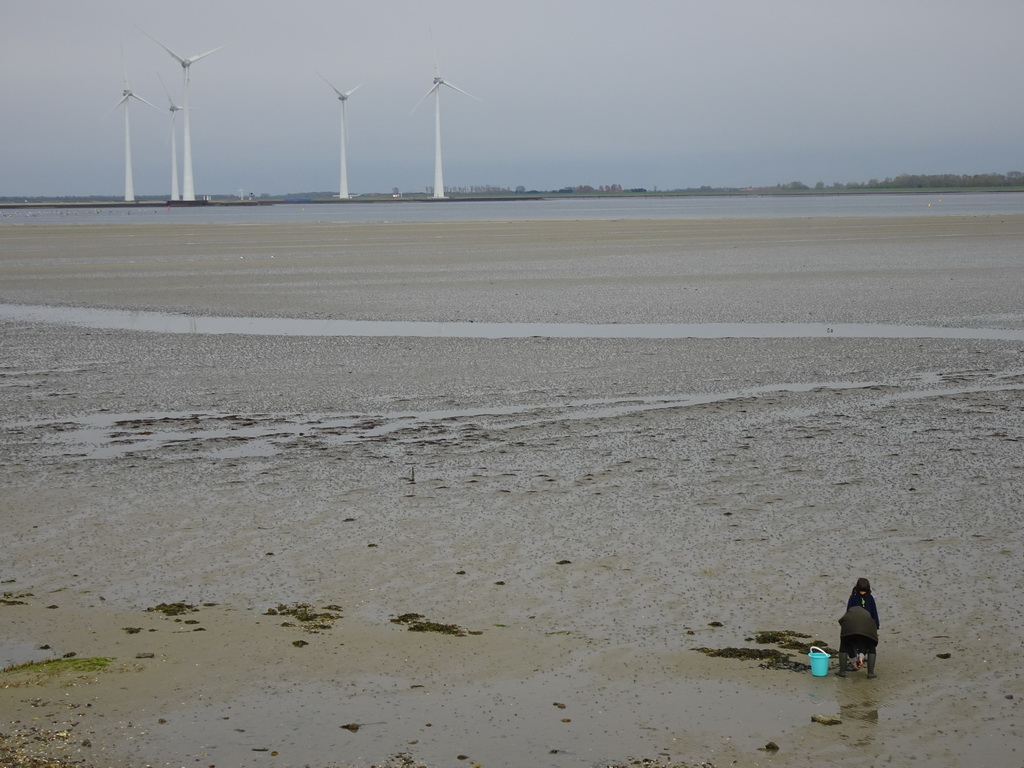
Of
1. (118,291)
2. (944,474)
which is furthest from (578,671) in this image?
(118,291)

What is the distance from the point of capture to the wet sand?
7117mm

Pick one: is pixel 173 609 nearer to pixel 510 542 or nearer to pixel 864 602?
pixel 510 542

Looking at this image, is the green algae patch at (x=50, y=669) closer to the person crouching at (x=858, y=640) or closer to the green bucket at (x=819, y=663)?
the green bucket at (x=819, y=663)

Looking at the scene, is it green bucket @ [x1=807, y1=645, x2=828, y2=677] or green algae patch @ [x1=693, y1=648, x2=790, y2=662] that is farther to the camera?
green algae patch @ [x1=693, y1=648, x2=790, y2=662]

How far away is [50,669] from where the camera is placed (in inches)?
307

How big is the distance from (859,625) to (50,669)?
17.6 ft

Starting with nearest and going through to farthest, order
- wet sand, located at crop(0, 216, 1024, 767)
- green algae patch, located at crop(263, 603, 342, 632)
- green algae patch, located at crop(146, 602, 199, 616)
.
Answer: wet sand, located at crop(0, 216, 1024, 767) → green algae patch, located at crop(263, 603, 342, 632) → green algae patch, located at crop(146, 602, 199, 616)

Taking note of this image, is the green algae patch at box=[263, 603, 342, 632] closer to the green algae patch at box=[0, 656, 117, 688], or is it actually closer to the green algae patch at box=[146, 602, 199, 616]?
the green algae patch at box=[146, 602, 199, 616]

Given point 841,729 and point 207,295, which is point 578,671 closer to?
point 841,729

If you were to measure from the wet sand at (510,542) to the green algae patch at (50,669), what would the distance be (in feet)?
0.44

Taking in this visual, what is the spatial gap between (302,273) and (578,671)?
3690 cm

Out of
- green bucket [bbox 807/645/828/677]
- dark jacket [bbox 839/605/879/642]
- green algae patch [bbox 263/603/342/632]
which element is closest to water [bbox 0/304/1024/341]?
green algae patch [bbox 263/603/342/632]

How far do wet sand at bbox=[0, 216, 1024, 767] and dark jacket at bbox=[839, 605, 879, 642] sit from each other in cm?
32

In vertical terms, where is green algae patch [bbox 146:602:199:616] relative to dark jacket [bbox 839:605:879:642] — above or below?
below
